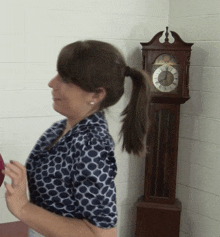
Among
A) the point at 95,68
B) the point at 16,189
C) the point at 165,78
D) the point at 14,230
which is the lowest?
the point at 14,230

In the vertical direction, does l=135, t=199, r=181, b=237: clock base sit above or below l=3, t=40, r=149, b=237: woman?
below

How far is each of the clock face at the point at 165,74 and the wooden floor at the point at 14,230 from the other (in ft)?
4.84

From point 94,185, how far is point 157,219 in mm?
2107

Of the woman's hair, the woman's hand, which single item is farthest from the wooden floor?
the woman's hair

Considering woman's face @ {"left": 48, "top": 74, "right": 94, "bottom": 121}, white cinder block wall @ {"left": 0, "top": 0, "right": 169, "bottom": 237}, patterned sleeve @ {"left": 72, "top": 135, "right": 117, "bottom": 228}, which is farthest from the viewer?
white cinder block wall @ {"left": 0, "top": 0, "right": 169, "bottom": 237}

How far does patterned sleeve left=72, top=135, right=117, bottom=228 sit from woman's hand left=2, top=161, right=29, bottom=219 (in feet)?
0.46

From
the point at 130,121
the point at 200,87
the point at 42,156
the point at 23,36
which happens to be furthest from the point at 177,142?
the point at 42,156

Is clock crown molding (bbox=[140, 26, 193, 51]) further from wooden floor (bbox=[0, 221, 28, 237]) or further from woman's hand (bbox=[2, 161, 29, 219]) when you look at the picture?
woman's hand (bbox=[2, 161, 29, 219])

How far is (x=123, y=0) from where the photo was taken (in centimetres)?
301

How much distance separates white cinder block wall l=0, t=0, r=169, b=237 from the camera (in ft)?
8.61

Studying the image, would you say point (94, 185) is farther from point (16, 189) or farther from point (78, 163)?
point (16, 189)

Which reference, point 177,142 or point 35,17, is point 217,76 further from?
point 35,17

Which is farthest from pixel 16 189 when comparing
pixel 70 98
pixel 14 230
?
pixel 14 230

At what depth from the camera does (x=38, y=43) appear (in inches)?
107
